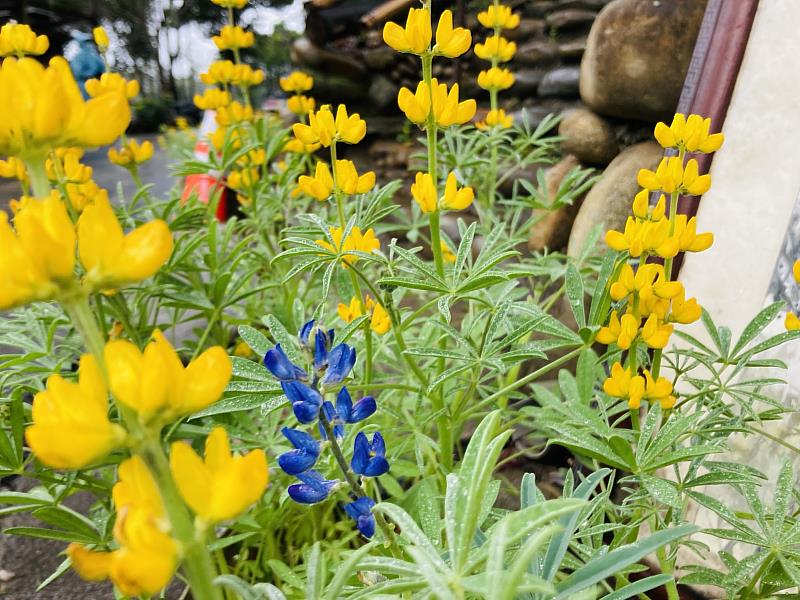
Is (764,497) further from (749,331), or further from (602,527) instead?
(602,527)

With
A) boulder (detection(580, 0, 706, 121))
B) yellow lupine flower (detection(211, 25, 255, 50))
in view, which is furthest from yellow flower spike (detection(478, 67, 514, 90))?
yellow lupine flower (detection(211, 25, 255, 50))

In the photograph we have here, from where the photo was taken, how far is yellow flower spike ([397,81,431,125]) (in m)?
0.57

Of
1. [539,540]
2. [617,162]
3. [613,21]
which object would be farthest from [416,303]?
[539,540]

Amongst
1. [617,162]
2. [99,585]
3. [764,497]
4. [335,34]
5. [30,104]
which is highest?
[335,34]

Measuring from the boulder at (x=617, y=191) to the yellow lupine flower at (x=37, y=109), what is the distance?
115 cm

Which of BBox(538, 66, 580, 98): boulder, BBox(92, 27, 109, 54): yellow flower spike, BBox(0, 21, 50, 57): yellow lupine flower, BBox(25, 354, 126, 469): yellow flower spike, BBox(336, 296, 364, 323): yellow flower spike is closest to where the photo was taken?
BBox(25, 354, 126, 469): yellow flower spike

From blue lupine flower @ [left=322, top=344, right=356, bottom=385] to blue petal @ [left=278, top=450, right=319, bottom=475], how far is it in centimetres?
5

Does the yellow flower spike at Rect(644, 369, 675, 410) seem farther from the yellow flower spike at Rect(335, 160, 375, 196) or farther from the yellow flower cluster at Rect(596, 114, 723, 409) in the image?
the yellow flower spike at Rect(335, 160, 375, 196)

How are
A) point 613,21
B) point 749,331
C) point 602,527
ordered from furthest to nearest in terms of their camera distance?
point 613,21, point 749,331, point 602,527

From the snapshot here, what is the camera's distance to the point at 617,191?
51.8 inches

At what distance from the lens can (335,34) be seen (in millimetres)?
3203

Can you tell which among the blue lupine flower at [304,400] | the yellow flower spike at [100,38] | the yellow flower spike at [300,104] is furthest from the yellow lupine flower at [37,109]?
the yellow flower spike at [300,104]

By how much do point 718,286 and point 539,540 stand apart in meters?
0.82

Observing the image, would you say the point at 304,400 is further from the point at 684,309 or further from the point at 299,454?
the point at 684,309
